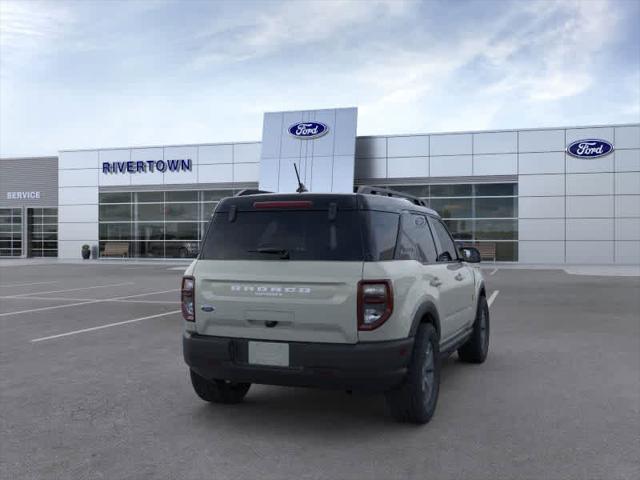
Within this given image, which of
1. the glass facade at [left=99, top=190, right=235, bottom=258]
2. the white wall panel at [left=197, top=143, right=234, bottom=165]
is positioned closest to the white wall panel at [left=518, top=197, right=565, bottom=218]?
the glass facade at [left=99, top=190, right=235, bottom=258]

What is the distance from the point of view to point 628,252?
3014 centimetres

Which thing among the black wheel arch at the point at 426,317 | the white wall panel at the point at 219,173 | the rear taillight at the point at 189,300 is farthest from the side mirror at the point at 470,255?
the white wall panel at the point at 219,173

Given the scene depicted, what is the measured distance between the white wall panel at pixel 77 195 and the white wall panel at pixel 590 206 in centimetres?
2685

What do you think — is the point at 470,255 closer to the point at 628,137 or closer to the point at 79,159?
the point at 628,137

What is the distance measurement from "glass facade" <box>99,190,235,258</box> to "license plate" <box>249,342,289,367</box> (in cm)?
3109

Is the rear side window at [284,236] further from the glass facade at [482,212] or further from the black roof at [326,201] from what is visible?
the glass facade at [482,212]

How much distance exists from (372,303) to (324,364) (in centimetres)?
56

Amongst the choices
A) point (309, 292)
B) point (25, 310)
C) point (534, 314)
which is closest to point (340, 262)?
point (309, 292)

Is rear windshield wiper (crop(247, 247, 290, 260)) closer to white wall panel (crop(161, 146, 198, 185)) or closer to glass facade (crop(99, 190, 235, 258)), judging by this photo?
glass facade (crop(99, 190, 235, 258))

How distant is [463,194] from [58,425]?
29.2m

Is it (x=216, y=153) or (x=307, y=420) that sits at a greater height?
(x=216, y=153)

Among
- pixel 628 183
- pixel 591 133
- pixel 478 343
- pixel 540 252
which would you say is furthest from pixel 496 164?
pixel 478 343

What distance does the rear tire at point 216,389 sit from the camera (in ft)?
17.5

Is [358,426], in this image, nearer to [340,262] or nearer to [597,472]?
[340,262]
